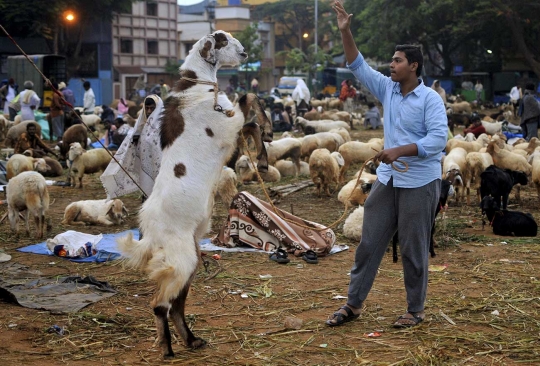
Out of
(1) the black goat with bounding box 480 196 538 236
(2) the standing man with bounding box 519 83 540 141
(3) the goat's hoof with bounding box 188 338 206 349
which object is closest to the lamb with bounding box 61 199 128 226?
(1) the black goat with bounding box 480 196 538 236

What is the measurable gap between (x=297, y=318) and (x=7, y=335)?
2155 millimetres

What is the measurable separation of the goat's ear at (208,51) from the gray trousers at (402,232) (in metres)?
1.48

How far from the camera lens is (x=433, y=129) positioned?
493cm

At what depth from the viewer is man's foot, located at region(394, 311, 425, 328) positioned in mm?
5273

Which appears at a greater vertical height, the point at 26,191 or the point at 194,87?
the point at 194,87

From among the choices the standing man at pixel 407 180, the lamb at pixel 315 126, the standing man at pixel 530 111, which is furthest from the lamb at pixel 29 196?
the standing man at pixel 530 111

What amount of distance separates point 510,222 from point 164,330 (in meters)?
6.02

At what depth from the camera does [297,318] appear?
560 centimetres

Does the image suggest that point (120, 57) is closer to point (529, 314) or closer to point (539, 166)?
point (539, 166)

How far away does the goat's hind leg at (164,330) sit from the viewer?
179 inches

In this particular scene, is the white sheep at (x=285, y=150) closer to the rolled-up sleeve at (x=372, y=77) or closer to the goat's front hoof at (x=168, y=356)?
the rolled-up sleeve at (x=372, y=77)

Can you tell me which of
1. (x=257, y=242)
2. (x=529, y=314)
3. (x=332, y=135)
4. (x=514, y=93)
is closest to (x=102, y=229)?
(x=257, y=242)

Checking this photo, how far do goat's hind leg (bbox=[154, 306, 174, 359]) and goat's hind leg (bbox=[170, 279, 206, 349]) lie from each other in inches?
5.9

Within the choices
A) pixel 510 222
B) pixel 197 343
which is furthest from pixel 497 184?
pixel 197 343
